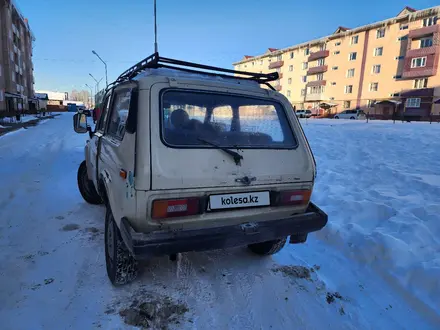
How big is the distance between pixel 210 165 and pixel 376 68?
48.7 meters

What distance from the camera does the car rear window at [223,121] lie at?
229 centimetres

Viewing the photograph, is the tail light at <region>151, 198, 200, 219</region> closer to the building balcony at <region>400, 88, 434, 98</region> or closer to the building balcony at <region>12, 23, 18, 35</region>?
the building balcony at <region>400, 88, 434, 98</region>

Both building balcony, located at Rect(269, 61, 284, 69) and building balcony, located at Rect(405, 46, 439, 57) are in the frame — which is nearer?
building balcony, located at Rect(405, 46, 439, 57)

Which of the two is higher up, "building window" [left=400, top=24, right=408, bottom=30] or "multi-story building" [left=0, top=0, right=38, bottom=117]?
"building window" [left=400, top=24, right=408, bottom=30]

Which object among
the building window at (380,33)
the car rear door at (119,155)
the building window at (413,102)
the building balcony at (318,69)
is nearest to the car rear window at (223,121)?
the car rear door at (119,155)

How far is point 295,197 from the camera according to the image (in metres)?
2.66

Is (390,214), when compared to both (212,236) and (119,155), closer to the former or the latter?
(212,236)

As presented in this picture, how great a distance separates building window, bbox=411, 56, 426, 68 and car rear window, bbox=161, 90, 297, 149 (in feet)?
146

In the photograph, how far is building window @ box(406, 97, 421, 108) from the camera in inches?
1468

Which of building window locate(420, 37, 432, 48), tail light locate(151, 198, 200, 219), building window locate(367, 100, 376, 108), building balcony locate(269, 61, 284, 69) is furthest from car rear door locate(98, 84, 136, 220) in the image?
building balcony locate(269, 61, 284, 69)

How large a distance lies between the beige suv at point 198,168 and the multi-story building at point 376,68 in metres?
42.3

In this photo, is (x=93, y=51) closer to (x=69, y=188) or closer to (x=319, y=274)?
(x=69, y=188)

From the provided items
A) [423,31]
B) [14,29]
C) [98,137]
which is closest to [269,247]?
[98,137]

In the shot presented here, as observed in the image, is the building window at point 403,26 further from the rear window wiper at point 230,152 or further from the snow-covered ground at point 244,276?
the rear window wiper at point 230,152
